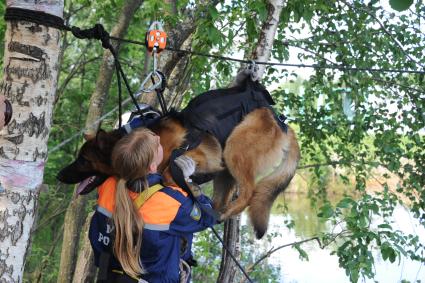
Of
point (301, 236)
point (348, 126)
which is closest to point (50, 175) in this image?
point (301, 236)

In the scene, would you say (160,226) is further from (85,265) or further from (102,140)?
(85,265)

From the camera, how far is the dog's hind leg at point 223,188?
10.1 ft

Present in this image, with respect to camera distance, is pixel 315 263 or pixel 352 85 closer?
pixel 352 85

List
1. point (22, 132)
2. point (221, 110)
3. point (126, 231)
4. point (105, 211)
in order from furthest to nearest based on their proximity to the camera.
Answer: point (221, 110)
point (105, 211)
point (126, 231)
point (22, 132)

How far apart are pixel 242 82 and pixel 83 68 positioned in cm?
761

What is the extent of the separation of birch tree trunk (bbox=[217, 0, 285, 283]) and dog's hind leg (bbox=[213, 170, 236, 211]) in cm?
12

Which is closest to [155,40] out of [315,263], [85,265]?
[85,265]

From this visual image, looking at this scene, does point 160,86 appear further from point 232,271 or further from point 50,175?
point 50,175

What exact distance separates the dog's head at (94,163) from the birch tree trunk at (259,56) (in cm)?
97

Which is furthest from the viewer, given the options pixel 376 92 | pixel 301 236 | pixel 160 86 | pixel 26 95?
pixel 301 236

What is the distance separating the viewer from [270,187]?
2914 mm

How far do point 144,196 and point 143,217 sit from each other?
0.29 ft

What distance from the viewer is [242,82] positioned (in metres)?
2.87

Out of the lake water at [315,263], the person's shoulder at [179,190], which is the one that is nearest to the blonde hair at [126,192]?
the person's shoulder at [179,190]
